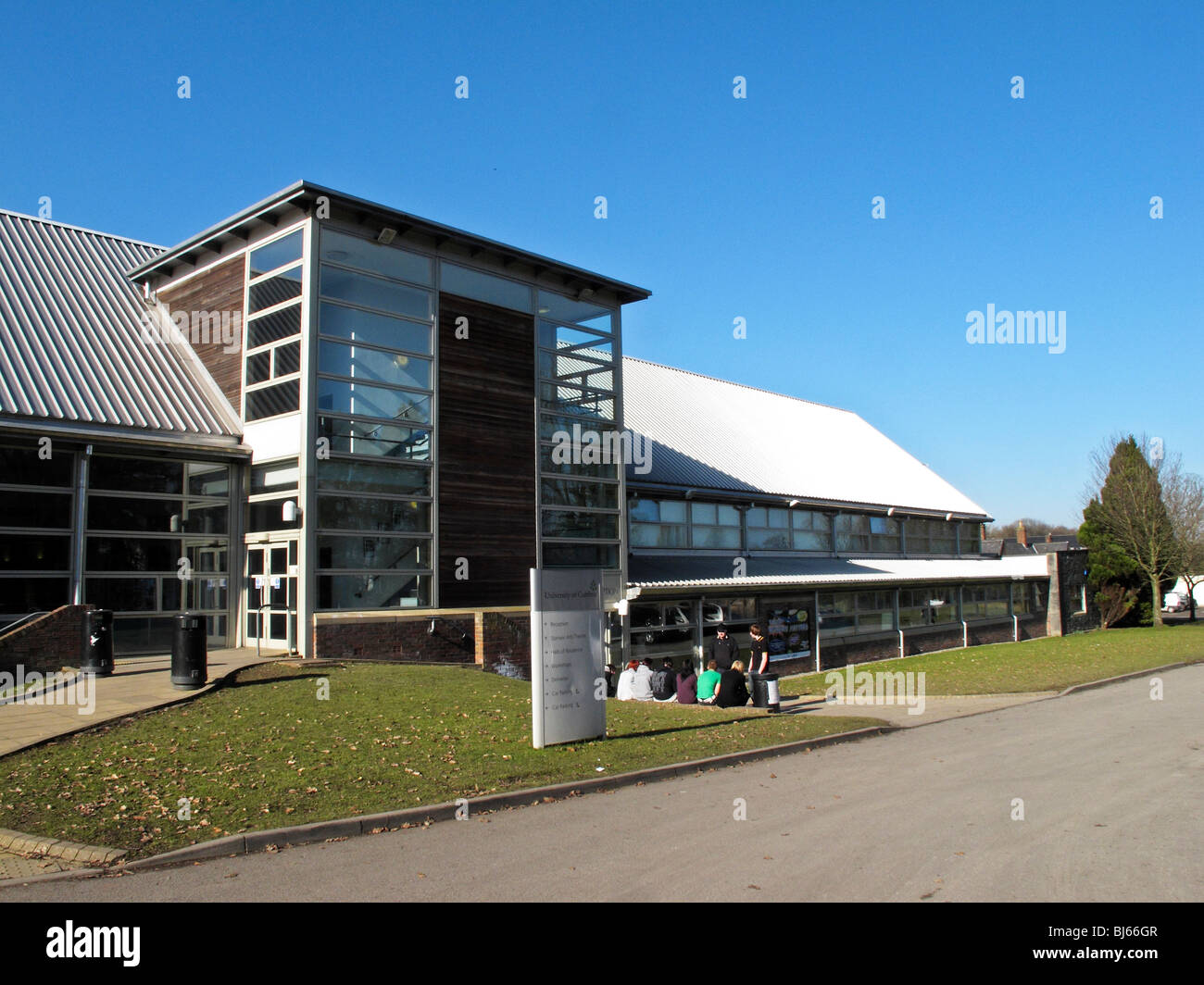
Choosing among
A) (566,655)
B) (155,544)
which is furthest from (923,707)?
(155,544)

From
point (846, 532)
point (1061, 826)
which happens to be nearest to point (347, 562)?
point (1061, 826)

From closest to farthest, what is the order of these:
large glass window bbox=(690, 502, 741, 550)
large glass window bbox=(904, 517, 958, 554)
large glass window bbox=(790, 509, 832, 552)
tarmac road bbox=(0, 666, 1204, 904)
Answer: tarmac road bbox=(0, 666, 1204, 904) → large glass window bbox=(690, 502, 741, 550) → large glass window bbox=(790, 509, 832, 552) → large glass window bbox=(904, 517, 958, 554)

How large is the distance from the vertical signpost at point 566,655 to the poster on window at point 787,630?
14.4 meters

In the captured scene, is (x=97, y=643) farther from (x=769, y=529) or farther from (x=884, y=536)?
(x=884, y=536)

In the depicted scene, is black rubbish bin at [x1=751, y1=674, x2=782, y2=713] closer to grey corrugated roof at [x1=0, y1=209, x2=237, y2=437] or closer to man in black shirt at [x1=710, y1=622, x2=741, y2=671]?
man in black shirt at [x1=710, y1=622, x2=741, y2=671]

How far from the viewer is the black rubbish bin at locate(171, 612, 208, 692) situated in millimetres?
13672

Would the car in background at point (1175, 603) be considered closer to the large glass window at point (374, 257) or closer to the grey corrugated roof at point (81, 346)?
the large glass window at point (374, 257)

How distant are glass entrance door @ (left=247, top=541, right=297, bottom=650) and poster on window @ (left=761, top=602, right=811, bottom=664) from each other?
43.9 ft

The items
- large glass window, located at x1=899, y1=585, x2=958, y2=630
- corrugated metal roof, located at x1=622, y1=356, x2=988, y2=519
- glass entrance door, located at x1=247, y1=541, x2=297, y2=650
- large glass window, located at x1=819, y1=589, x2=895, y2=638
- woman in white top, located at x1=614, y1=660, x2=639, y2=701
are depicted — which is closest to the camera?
glass entrance door, located at x1=247, y1=541, x2=297, y2=650

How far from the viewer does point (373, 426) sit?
1891cm

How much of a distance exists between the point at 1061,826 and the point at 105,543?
16.2 m

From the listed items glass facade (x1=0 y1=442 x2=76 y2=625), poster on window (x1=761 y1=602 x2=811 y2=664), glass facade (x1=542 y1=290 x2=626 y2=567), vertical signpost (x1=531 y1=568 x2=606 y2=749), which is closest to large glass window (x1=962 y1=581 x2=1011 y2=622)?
poster on window (x1=761 y1=602 x2=811 y2=664)

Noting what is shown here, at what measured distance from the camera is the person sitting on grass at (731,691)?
17438 mm

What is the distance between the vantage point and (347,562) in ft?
59.8
